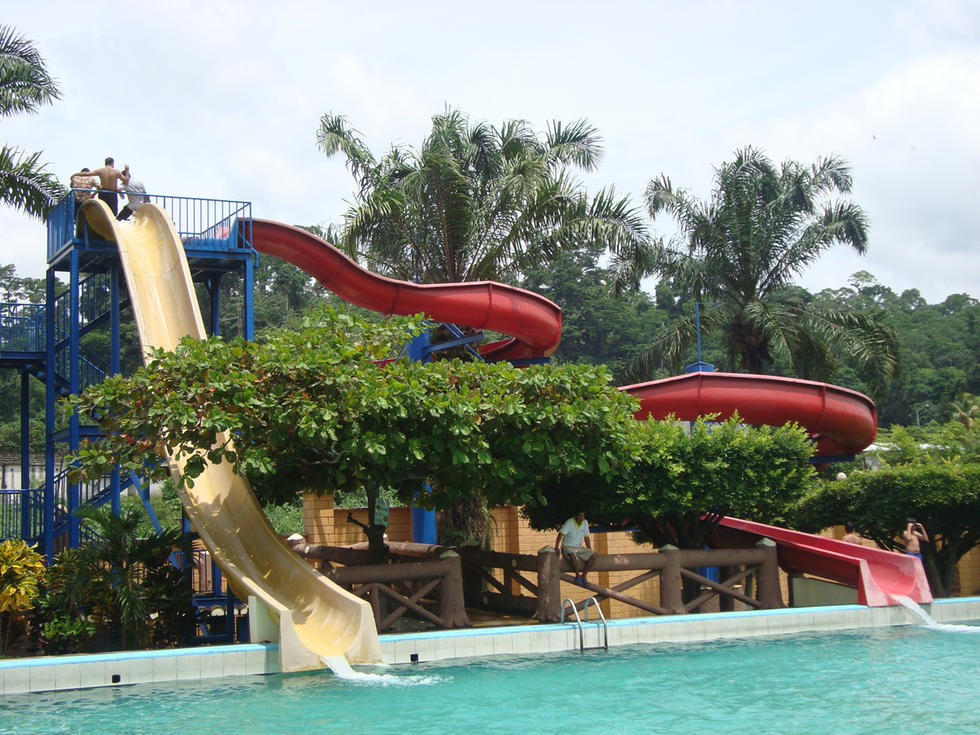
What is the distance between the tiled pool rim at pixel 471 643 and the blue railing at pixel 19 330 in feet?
34.0

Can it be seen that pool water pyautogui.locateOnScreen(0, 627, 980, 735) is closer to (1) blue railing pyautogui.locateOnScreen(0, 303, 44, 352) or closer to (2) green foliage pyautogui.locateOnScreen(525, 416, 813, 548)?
(2) green foliage pyautogui.locateOnScreen(525, 416, 813, 548)

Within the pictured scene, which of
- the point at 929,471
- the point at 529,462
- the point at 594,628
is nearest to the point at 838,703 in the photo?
the point at 594,628

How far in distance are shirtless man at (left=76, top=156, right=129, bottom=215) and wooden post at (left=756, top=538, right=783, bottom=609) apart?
1328 centimetres

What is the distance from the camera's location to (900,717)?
9453 millimetres

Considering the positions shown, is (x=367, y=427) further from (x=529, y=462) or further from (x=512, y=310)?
(x=512, y=310)

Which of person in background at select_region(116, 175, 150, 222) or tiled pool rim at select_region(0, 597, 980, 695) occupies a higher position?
person in background at select_region(116, 175, 150, 222)

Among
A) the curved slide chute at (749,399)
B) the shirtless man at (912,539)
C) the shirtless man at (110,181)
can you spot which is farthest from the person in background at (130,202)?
the shirtless man at (912,539)

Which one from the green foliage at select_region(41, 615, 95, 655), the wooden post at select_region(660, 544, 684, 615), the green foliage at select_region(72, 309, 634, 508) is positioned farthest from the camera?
the wooden post at select_region(660, 544, 684, 615)

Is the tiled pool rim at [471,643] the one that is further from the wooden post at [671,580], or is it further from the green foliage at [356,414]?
the green foliage at [356,414]

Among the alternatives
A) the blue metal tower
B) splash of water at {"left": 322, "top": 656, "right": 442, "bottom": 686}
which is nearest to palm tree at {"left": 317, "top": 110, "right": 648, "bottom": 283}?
the blue metal tower

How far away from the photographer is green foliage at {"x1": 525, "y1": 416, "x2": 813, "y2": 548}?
15.5 m

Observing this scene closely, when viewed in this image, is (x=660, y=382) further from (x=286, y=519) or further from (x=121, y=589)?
(x=286, y=519)

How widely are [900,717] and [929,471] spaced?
8899mm

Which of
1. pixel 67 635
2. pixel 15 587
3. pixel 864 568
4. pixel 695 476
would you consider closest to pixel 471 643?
pixel 695 476
